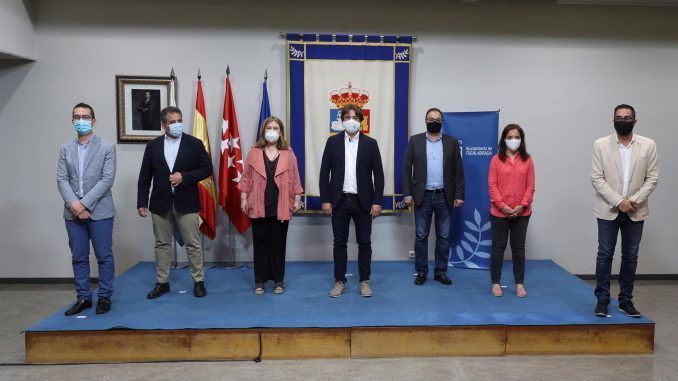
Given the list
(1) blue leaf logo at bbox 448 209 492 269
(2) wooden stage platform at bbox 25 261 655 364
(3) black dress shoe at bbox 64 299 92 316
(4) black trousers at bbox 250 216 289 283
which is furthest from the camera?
(1) blue leaf logo at bbox 448 209 492 269

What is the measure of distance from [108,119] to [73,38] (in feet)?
2.76

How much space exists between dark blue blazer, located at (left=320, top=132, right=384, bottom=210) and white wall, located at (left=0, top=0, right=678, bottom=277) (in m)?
1.26

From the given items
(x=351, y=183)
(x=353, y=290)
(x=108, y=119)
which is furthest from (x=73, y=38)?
(x=353, y=290)

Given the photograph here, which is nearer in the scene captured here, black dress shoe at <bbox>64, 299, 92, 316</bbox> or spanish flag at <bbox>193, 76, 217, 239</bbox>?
black dress shoe at <bbox>64, 299, 92, 316</bbox>

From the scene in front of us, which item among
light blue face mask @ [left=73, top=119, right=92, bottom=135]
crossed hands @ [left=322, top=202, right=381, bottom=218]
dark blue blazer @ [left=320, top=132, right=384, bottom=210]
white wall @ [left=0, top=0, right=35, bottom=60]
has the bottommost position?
→ crossed hands @ [left=322, top=202, right=381, bottom=218]

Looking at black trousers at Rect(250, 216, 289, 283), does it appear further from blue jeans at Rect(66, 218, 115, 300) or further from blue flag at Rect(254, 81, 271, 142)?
blue flag at Rect(254, 81, 271, 142)

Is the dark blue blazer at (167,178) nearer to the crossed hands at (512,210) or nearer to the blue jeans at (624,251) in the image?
the crossed hands at (512,210)

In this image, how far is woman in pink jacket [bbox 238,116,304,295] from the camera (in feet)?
13.8

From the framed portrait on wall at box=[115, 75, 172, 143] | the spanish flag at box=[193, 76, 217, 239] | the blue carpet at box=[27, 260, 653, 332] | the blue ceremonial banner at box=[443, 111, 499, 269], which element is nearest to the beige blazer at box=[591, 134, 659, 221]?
the blue carpet at box=[27, 260, 653, 332]

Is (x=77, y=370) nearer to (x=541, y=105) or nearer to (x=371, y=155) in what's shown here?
(x=371, y=155)

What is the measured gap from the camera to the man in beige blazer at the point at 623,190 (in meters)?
3.74

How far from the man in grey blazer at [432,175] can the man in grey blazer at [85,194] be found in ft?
7.63

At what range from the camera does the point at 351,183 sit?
4215 mm

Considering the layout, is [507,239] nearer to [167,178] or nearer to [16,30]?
[167,178]
